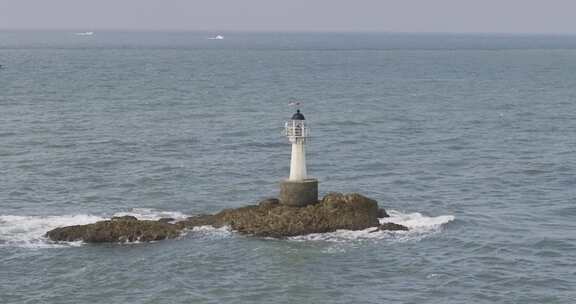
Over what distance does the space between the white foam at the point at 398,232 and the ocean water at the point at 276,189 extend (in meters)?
0.13

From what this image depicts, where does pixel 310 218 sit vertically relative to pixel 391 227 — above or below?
above

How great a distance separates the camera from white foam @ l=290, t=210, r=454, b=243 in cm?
4419

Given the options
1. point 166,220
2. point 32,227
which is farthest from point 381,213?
point 32,227

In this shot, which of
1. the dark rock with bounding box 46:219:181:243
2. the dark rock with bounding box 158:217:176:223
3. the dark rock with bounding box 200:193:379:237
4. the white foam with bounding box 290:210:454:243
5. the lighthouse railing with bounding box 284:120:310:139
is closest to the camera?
the dark rock with bounding box 46:219:181:243

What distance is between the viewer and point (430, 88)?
4990 inches

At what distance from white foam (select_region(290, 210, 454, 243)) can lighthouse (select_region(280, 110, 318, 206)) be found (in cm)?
236

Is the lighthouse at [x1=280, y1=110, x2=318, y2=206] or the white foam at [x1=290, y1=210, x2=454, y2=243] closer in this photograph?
the white foam at [x1=290, y1=210, x2=454, y2=243]

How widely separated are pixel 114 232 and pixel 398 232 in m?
12.5

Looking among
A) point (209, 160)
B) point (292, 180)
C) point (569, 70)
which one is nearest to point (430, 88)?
point (569, 70)

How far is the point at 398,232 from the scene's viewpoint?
149 ft

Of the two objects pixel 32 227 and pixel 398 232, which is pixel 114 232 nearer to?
pixel 32 227

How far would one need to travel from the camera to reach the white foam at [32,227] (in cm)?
4378

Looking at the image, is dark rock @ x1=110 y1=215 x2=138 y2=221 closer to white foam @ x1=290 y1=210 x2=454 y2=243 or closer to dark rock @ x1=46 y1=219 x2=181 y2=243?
dark rock @ x1=46 y1=219 x2=181 y2=243

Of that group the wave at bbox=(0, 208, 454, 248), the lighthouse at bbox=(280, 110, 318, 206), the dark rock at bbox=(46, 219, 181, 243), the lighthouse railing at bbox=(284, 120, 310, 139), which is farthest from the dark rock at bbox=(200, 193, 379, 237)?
the dark rock at bbox=(46, 219, 181, 243)
